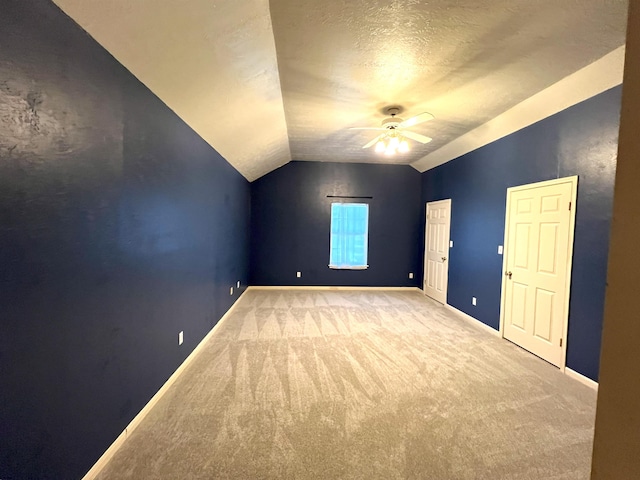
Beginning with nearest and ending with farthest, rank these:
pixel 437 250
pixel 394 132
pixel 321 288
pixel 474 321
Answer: pixel 394 132
pixel 474 321
pixel 437 250
pixel 321 288

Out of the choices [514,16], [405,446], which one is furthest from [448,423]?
[514,16]

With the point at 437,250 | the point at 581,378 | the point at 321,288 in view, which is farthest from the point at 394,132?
the point at 321,288

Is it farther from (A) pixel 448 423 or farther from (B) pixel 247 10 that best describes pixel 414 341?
(B) pixel 247 10

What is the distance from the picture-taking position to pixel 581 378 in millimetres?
2631

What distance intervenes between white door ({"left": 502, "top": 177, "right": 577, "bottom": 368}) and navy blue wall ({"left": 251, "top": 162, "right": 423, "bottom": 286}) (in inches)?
113

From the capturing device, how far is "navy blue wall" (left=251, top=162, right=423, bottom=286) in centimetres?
627

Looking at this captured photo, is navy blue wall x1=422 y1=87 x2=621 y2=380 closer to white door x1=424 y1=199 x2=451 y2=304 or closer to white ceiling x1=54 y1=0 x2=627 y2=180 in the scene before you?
white door x1=424 y1=199 x2=451 y2=304

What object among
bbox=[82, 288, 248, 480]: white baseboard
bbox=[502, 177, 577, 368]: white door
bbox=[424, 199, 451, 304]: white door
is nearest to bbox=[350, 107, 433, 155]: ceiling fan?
bbox=[502, 177, 577, 368]: white door

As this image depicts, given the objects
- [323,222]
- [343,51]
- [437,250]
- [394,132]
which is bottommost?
[437,250]

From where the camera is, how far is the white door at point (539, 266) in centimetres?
287

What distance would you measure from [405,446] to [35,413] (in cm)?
191

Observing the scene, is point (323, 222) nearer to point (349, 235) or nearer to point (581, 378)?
point (349, 235)

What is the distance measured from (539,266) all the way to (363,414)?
2.55m

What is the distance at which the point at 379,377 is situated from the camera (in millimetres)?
2633
